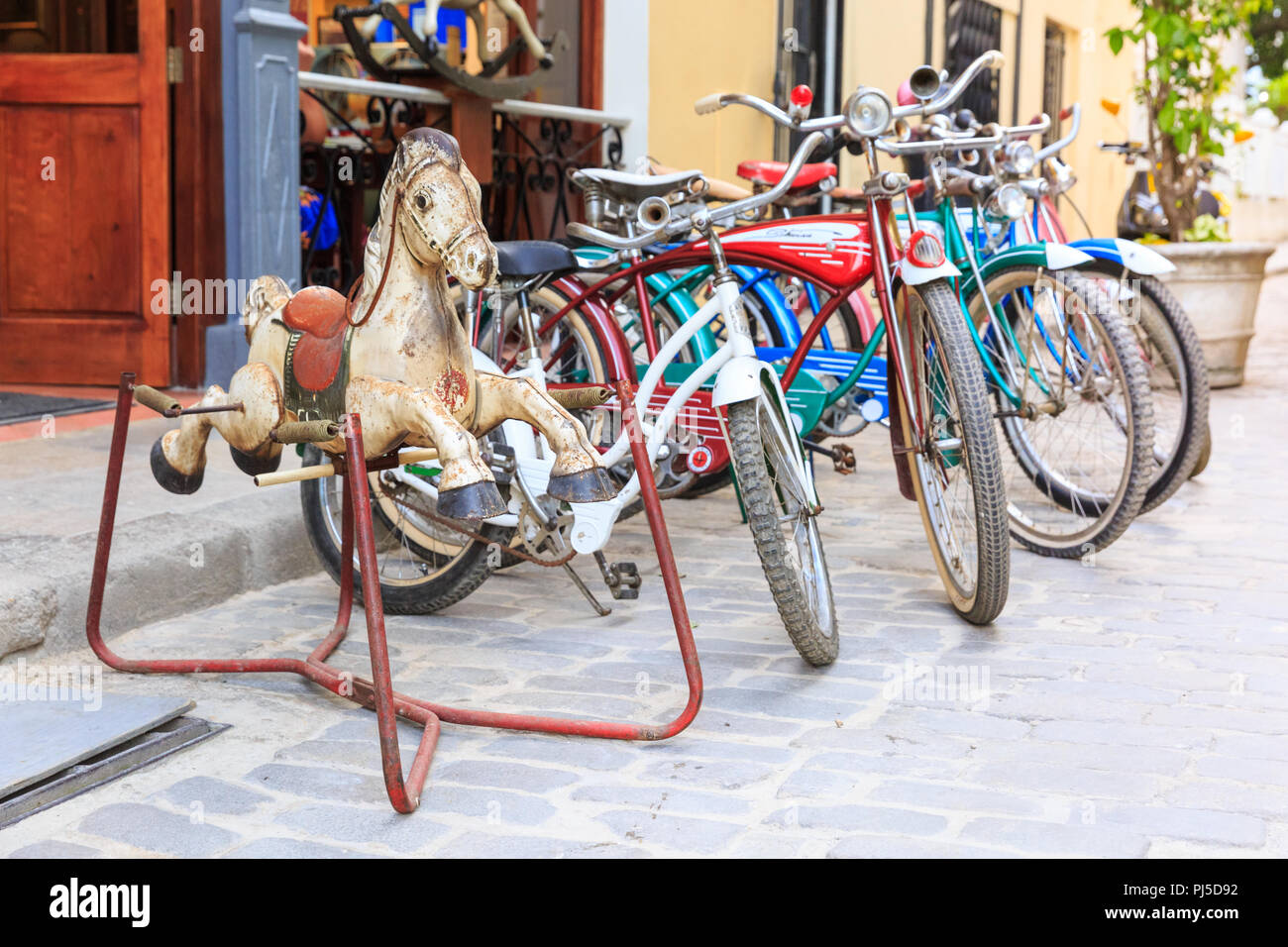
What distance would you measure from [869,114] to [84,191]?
11.8ft

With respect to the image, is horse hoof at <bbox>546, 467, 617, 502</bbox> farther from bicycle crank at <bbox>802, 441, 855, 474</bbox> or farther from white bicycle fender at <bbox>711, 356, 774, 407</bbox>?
bicycle crank at <bbox>802, 441, 855, 474</bbox>

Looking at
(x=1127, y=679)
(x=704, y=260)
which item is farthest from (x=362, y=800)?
(x=704, y=260)

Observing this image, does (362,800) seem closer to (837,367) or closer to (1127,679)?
(1127,679)

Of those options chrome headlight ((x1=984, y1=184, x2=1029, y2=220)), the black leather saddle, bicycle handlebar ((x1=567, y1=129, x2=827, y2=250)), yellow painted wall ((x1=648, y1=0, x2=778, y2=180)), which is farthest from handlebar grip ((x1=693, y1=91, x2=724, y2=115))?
yellow painted wall ((x1=648, y1=0, x2=778, y2=180))

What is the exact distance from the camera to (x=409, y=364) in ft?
9.67

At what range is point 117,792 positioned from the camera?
2.70 metres

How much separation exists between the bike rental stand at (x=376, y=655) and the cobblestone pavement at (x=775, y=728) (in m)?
0.05

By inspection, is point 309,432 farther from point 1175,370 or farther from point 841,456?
point 1175,370

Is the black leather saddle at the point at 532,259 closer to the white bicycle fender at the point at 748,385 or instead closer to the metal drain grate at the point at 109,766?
the white bicycle fender at the point at 748,385

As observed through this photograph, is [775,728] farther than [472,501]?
Yes

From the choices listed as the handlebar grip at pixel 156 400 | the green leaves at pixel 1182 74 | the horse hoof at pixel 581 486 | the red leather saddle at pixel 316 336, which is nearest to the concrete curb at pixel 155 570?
the handlebar grip at pixel 156 400

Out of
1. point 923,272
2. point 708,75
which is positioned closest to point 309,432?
point 923,272

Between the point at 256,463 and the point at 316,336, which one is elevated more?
the point at 316,336

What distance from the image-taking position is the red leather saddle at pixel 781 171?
5352 millimetres
